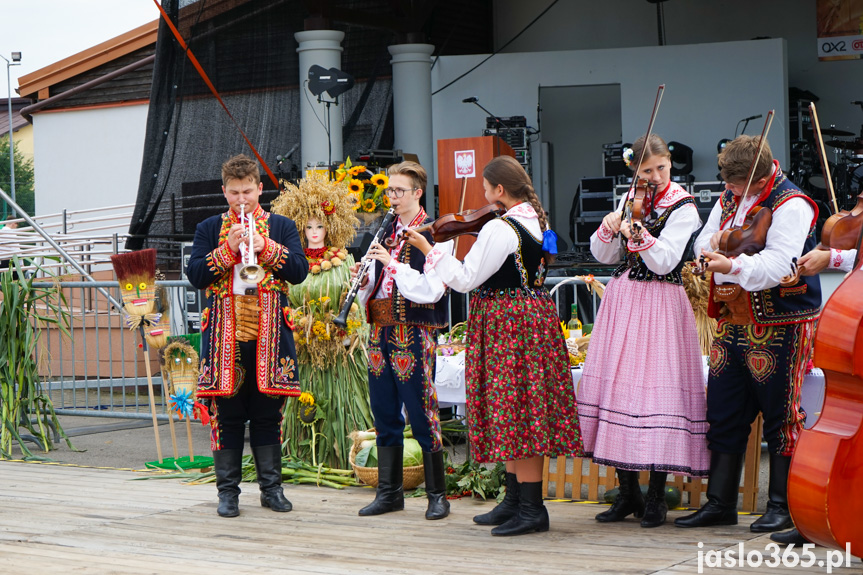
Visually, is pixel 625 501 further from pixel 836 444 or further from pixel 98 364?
pixel 98 364

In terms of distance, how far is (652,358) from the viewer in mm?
3680

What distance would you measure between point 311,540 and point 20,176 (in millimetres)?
29276

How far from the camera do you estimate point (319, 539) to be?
3.78 meters

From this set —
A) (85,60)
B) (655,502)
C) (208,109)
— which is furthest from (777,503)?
(85,60)

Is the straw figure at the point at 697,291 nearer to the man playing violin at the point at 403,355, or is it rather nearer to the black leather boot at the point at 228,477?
the man playing violin at the point at 403,355

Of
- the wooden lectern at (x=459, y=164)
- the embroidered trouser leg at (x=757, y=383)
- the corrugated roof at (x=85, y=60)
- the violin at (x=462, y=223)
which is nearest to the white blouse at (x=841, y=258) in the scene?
the embroidered trouser leg at (x=757, y=383)

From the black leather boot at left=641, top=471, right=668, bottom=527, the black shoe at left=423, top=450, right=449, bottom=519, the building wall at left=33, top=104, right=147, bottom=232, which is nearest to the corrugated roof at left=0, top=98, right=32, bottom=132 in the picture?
the building wall at left=33, top=104, right=147, bottom=232

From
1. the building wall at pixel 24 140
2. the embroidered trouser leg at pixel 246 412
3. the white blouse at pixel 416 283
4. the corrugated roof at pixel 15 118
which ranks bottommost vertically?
the embroidered trouser leg at pixel 246 412

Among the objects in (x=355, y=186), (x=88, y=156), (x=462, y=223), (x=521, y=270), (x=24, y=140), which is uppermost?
(x=24, y=140)

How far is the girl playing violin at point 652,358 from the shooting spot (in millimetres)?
3648

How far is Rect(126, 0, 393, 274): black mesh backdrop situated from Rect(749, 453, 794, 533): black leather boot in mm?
5636

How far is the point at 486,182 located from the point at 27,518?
239 centimetres

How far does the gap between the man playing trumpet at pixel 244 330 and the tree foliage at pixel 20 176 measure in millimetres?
27344

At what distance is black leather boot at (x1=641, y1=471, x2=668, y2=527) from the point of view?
149 inches
